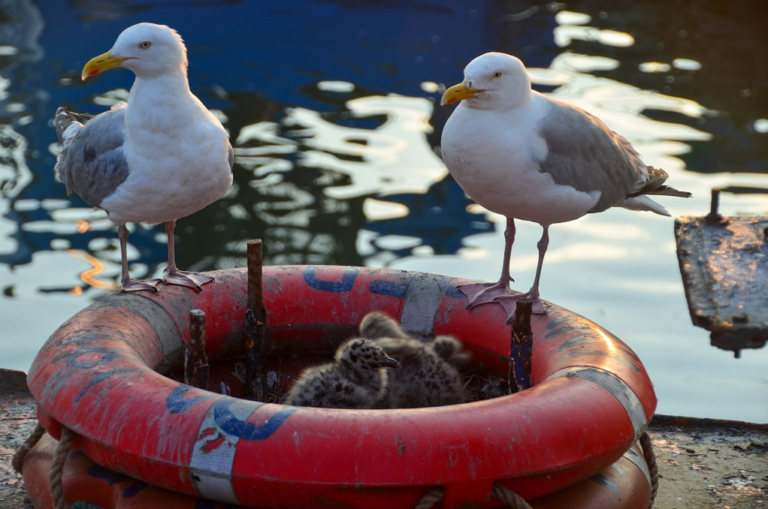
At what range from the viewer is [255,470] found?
2324 millimetres

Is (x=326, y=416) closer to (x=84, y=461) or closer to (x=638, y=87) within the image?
(x=84, y=461)

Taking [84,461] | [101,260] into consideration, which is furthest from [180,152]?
[101,260]

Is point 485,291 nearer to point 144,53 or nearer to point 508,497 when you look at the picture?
point 508,497

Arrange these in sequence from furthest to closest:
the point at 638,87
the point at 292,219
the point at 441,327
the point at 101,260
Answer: the point at 638,87
the point at 292,219
the point at 101,260
the point at 441,327

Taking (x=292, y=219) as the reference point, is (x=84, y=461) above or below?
above

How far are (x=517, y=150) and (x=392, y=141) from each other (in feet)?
15.8

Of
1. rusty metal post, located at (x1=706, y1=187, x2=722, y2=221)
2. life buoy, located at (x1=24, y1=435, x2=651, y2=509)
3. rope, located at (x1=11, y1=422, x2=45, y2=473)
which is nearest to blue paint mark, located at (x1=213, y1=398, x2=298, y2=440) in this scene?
life buoy, located at (x1=24, y1=435, x2=651, y2=509)

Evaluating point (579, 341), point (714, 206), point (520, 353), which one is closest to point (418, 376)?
A: point (520, 353)

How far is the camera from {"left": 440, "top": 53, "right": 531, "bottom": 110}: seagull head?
126 inches

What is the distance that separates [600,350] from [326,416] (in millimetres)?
919

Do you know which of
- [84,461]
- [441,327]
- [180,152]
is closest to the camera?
[84,461]

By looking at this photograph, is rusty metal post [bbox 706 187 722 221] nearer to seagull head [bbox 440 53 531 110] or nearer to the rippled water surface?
the rippled water surface

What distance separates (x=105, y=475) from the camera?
2.68 meters

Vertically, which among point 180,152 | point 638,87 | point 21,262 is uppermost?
point 180,152
